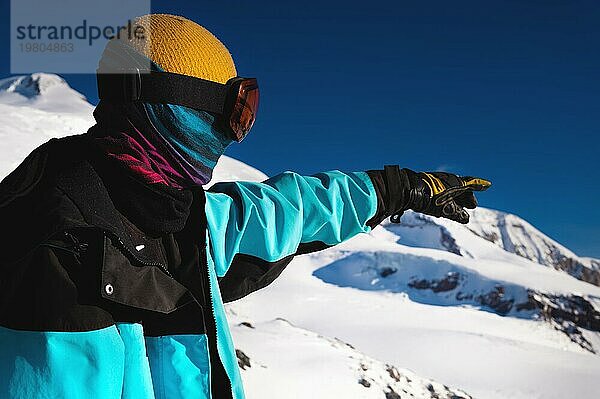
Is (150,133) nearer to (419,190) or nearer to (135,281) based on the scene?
(135,281)

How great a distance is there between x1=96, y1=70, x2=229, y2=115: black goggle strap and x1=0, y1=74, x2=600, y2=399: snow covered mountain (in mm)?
6705

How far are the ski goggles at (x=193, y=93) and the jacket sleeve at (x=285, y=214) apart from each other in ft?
0.75

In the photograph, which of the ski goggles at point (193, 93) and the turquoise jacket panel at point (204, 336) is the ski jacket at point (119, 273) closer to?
the turquoise jacket panel at point (204, 336)

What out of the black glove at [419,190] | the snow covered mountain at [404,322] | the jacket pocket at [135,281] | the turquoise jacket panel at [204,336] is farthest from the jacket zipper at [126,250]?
the snow covered mountain at [404,322]

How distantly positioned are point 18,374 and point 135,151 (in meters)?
0.55

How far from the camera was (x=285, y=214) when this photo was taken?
170cm

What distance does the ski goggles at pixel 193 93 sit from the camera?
1337 millimetres

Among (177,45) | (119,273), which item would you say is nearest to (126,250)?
(119,273)

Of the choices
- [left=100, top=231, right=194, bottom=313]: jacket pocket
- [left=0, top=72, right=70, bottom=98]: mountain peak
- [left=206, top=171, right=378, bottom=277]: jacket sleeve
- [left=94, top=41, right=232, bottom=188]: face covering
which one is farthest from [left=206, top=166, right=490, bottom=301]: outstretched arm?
[left=0, top=72, right=70, bottom=98]: mountain peak

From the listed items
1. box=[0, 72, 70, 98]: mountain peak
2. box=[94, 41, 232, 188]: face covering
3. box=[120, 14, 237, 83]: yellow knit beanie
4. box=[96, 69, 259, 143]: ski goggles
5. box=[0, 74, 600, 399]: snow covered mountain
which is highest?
box=[120, 14, 237, 83]: yellow knit beanie

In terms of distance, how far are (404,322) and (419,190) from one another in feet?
91.4

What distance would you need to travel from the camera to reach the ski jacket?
3.29 ft

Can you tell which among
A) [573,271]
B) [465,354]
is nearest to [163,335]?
[465,354]

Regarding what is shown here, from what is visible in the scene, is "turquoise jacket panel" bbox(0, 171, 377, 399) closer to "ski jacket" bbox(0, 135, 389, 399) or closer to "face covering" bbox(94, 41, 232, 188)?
"ski jacket" bbox(0, 135, 389, 399)
